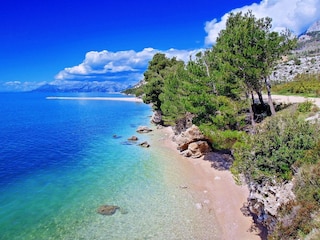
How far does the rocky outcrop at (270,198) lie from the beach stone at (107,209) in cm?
896

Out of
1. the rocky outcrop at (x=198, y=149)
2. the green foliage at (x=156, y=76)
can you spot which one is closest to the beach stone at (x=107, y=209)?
the rocky outcrop at (x=198, y=149)

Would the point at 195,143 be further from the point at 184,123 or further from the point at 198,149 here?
the point at 184,123

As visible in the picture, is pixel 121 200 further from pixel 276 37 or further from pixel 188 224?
pixel 276 37

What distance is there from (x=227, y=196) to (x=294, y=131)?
8048 mm

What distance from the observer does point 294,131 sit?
39.7 feet

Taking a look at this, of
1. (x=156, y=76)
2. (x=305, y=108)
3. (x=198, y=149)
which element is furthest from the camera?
(x=156, y=76)

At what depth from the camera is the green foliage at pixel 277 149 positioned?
37.8 ft

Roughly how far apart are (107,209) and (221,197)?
8.02 metres

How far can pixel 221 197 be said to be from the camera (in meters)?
18.2

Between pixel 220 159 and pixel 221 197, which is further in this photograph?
pixel 220 159

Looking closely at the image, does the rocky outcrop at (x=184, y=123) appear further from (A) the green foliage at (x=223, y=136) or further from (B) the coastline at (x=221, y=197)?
(A) the green foliage at (x=223, y=136)

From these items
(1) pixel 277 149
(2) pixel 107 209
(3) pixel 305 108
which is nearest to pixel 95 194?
(2) pixel 107 209

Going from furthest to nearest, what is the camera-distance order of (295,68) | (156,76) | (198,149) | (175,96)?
(295,68) < (156,76) < (175,96) < (198,149)

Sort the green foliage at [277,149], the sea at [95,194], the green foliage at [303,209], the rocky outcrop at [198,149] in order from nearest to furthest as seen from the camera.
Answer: the green foliage at [303,209] < the green foliage at [277,149] < the sea at [95,194] < the rocky outcrop at [198,149]
